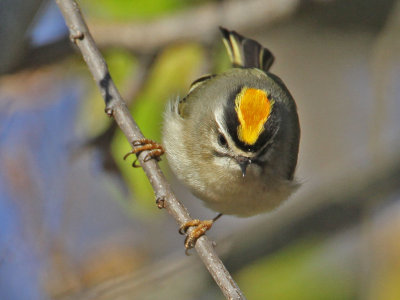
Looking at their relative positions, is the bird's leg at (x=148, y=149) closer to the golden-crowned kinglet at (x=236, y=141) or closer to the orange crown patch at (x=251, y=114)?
the golden-crowned kinglet at (x=236, y=141)

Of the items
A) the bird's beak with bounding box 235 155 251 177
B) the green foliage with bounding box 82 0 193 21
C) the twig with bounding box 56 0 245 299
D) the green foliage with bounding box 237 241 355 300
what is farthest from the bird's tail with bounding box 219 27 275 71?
the twig with bounding box 56 0 245 299

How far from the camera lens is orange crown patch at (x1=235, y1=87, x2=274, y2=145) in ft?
8.93

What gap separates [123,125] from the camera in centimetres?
227

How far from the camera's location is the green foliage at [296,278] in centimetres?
394

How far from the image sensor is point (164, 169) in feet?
11.7

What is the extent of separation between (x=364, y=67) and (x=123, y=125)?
3.49 metres

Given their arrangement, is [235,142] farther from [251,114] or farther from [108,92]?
[108,92]

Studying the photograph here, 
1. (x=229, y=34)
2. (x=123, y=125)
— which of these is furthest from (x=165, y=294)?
(x=123, y=125)

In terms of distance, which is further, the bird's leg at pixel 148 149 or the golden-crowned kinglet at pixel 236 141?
the golden-crowned kinglet at pixel 236 141

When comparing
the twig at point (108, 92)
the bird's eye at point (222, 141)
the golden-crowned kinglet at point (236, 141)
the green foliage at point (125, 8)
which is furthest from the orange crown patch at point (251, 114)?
the green foliage at point (125, 8)

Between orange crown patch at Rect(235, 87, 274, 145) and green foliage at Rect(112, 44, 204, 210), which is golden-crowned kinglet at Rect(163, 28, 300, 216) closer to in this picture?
orange crown patch at Rect(235, 87, 274, 145)

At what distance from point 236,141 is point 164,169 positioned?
0.89m

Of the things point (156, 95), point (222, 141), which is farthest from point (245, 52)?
point (222, 141)

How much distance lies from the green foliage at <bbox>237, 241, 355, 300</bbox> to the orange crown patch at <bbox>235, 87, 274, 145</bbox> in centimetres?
148
